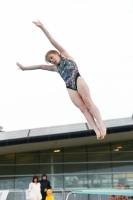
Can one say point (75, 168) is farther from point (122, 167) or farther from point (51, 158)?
point (122, 167)

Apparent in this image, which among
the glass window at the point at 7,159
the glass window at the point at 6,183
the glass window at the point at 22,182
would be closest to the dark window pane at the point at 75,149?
the glass window at the point at 22,182

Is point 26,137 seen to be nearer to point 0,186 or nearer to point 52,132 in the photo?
point 52,132

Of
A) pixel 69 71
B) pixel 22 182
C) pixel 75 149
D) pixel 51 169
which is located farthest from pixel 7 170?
pixel 69 71

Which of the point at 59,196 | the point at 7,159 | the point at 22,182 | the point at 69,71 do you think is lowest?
the point at 59,196

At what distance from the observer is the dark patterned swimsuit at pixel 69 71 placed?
539cm

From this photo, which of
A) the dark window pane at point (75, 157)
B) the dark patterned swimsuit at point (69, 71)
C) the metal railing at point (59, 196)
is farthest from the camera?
the dark window pane at point (75, 157)

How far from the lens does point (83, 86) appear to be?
17.1ft

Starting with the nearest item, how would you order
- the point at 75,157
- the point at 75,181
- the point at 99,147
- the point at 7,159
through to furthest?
the point at 75,181, the point at 75,157, the point at 99,147, the point at 7,159

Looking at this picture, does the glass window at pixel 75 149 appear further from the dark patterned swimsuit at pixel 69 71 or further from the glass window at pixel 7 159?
the dark patterned swimsuit at pixel 69 71

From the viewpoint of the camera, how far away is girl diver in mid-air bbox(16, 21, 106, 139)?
5242 millimetres

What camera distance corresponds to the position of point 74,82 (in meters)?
5.36

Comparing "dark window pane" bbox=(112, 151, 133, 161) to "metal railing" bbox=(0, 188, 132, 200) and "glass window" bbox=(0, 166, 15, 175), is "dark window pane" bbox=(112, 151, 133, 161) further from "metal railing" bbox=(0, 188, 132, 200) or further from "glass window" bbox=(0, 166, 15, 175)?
"metal railing" bbox=(0, 188, 132, 200)

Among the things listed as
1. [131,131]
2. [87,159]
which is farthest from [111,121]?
[87,159]

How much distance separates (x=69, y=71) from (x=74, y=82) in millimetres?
202
